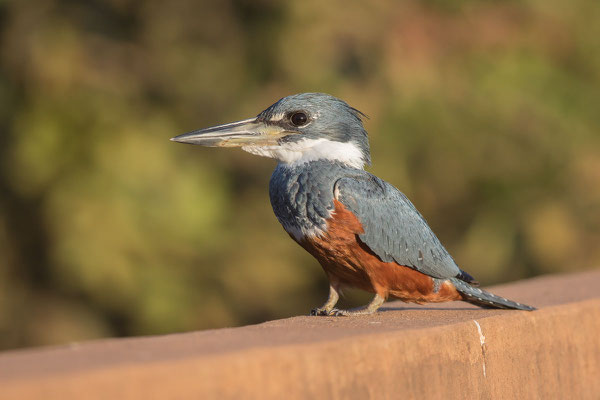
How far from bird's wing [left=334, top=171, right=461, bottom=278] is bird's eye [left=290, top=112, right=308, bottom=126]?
0.40m

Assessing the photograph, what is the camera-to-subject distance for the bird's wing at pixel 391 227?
3.63 metres

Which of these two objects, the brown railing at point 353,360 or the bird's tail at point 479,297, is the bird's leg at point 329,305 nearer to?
the brown railing at point 353,360

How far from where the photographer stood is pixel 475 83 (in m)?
9.12

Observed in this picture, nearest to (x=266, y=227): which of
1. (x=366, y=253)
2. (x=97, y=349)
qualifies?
(x=366, y=253)

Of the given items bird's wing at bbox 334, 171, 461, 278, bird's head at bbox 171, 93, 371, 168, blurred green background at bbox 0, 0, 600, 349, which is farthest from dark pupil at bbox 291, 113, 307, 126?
blurred green background at bbox 0, 0, 600, 349

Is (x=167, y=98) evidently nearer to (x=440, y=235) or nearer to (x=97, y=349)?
(x=440, y=235)

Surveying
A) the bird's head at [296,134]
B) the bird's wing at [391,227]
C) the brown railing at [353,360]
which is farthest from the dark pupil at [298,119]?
the brown railing at [353,360]

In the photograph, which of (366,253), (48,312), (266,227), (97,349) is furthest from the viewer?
(266,227)

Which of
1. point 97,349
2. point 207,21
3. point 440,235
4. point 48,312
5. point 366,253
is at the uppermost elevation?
point 207,21

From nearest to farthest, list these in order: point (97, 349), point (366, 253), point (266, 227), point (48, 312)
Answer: point (97, 349)
point (366, 253)
point (48, 312)
point (266, 227)

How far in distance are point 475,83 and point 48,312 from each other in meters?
5.26

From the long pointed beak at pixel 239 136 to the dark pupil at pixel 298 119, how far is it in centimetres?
6

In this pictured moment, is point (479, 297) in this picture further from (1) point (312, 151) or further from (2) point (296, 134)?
(2) point (296, 134)

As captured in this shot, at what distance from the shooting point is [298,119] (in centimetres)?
403
